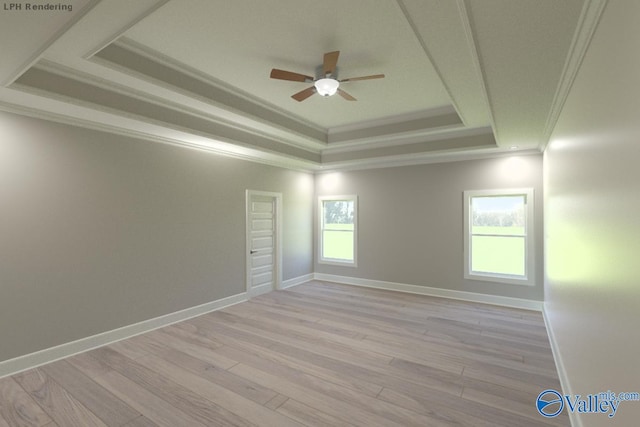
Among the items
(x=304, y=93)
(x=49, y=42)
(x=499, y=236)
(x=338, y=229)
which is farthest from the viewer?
(x=338, y=229)

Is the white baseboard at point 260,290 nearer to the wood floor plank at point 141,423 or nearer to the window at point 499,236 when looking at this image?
the wood floor plank at point 141,423

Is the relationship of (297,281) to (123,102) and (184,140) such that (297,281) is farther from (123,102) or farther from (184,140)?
(123,102)

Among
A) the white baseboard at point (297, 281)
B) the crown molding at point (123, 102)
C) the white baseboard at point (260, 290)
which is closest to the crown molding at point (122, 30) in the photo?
the crown molding at point (123, 102)

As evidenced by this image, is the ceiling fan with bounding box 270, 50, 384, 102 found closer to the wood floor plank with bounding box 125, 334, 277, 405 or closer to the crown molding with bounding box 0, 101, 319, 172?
the crown molding with bounding box 0, 101, 319, 172

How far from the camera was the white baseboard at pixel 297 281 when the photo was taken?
608 centimetres

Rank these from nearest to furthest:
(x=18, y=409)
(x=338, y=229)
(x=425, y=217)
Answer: (x=18, y=409)
(x=425, y=217)
(x=338, y=229)

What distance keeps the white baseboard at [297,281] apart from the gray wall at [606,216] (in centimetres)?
462

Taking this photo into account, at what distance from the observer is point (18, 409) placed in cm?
229

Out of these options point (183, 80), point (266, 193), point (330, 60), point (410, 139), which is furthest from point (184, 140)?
point (410, 139)

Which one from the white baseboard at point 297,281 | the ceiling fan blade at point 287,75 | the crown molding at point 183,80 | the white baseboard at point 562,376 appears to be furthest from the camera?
the white baseboard at point 297,281

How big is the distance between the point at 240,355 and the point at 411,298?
328 centimetres

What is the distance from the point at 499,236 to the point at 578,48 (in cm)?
368

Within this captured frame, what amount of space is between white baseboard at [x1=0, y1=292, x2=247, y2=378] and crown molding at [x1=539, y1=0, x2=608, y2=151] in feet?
16.3

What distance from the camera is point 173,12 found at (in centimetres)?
216
